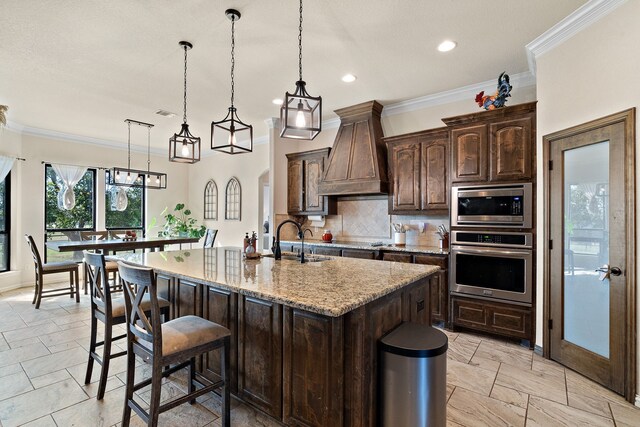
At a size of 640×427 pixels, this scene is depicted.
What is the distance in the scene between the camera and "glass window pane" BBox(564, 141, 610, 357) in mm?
2594

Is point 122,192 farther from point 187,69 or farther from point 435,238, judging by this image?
point 435,238

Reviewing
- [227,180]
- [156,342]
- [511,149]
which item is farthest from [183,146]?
[227,180]

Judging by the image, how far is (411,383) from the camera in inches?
67.4

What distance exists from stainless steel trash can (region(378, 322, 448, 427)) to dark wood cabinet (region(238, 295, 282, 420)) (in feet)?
2.03

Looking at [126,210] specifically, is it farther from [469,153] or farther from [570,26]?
[570,26]

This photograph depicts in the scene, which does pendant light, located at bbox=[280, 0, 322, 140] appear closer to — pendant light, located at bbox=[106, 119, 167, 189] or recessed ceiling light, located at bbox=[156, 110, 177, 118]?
recessed ceiling light, located at bbox=[156, 110, 177, 118]

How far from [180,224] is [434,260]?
607 cm

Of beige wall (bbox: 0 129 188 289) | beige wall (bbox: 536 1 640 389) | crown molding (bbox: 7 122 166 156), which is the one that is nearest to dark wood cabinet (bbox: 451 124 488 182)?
beige wall (bbox: 536 1 640 389)

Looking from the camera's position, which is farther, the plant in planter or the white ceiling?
the plant in planter

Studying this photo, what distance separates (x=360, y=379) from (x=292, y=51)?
3.01 m

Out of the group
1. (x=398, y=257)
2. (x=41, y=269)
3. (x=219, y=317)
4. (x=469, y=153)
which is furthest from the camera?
(x=41, y=269)

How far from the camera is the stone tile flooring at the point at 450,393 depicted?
214 cm

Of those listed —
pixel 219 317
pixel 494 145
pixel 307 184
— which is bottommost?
pixel 219 317

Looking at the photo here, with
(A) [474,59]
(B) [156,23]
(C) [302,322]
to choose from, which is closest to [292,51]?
(B) [156,23]
